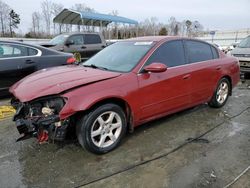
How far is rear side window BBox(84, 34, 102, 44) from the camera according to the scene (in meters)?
11.8

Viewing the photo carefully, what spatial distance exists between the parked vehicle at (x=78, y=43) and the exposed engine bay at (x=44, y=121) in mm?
7647

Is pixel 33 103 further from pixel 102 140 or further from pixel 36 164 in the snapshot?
pixel 102 140

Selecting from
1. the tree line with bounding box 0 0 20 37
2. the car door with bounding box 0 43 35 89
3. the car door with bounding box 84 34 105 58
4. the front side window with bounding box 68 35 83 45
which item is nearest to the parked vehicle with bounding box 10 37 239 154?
the car door with bounding box 0 43 35 89

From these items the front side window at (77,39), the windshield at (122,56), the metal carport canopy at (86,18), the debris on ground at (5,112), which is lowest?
the debris on ground at (5,112)

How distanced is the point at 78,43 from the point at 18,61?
223 inches

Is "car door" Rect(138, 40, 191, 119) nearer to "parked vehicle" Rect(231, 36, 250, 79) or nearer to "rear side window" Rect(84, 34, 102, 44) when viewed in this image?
"parked vehicle" Rect(231, 36, 250, 79)

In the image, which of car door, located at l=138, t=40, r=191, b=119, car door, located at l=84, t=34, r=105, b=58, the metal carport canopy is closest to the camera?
car door, located at l=138, t=40, r=191, b=119

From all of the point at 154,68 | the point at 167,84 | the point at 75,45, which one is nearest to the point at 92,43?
the point at 75,45

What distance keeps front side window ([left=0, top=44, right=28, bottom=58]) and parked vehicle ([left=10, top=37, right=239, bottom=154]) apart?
2.33m

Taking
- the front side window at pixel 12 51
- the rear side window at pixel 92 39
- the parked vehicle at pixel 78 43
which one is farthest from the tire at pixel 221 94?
the rear side window at pixel 92 39

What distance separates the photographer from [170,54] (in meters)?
4.43

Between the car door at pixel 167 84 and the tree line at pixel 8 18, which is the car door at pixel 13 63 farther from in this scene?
the tree line at pixel 8 18

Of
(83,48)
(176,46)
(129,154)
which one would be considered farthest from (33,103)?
(83,48)

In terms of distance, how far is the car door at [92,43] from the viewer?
11742 millimetres
